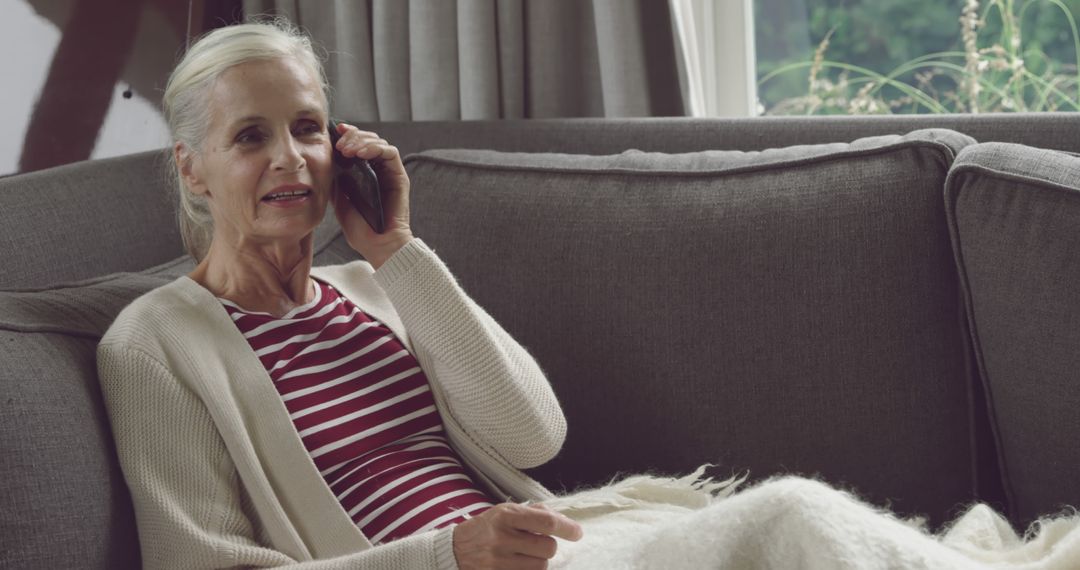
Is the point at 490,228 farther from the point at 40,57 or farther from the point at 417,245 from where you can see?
the point at 40,57

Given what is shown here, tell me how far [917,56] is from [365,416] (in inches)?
61.9

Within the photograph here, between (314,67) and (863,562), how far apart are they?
907 millimetres

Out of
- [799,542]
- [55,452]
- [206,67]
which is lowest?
[799,542]

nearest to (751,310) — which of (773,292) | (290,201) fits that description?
(773,292)

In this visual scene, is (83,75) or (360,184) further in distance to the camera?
(83,75)

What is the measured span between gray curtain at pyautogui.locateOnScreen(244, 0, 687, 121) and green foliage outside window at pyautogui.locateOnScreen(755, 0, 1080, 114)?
49 cm

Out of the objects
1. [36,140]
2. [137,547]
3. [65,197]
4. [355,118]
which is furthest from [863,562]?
[355,118]

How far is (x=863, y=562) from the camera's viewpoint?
3.17ft

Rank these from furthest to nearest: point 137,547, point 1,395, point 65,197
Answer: point 65,197
point 137,547
point 1,395

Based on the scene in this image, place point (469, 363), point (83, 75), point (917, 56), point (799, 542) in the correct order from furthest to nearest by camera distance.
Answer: point (917, 56), point (83, 75), point (469, 363), point (799, 542)

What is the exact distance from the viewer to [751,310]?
1.52 m

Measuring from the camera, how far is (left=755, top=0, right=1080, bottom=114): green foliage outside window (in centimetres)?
236

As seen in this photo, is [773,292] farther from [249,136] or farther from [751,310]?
[249,136]

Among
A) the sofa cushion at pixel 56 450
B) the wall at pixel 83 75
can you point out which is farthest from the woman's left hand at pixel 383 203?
the wall at pixel 83 75
